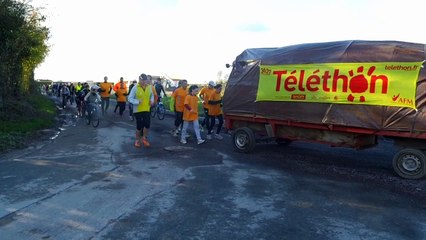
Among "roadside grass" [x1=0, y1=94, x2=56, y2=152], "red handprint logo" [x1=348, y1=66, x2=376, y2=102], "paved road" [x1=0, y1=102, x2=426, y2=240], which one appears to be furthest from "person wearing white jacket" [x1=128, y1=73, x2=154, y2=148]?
"red handprint logo" [x1=348, y1=66, x2=376, y2=102]

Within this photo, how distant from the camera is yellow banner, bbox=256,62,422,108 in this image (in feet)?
26.4

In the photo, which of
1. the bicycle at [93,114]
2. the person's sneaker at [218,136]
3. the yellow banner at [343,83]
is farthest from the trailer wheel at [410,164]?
the bicycle at [93,114]

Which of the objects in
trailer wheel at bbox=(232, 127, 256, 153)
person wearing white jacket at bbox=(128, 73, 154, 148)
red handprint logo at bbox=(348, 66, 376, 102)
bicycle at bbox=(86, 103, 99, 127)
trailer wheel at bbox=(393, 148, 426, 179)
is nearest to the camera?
trailer wheel at bbox=(393, 148, 426, 179)

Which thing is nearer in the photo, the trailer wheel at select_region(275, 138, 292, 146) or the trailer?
the trailer

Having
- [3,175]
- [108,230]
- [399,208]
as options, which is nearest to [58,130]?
[3,175]

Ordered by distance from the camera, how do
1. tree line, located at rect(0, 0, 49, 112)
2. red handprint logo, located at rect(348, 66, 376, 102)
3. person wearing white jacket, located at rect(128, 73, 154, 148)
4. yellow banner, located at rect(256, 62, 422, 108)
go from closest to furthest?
yellow banner, located at rect(256, 62, 422, 108), red handprint logo, located at rect(348, 66, 376, 102), person wearing white jacket, located at rect(128, 73, 154, 148), tree line, located at rect(0, 0, 49, 112)

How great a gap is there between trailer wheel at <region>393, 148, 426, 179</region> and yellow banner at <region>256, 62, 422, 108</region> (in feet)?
3.01

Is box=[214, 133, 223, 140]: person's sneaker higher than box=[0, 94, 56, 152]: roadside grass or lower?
higher

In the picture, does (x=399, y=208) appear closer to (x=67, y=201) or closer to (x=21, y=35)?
(x=67, y=201)

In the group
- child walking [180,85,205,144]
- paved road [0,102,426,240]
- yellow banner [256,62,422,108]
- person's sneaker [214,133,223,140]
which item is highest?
yellow banner [256,62,422,108]

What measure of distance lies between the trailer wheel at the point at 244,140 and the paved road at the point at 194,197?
12.1 inches

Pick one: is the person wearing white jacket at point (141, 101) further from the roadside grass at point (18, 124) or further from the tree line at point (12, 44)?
the tree line at point (12, 44)

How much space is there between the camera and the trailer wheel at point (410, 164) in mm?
7922

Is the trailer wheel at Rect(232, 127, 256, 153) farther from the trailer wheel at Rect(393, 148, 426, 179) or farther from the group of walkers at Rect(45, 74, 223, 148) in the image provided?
the trailer wheel at Rect(393, 148, 426, 179)
